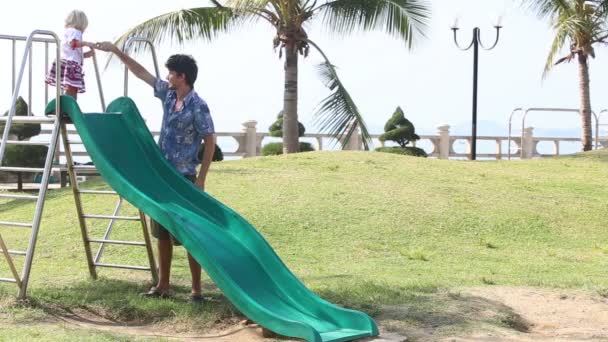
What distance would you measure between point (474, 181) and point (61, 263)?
26.7 ft

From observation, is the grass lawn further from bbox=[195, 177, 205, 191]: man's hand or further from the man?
bbox=[195, 177, 205, 191]: man's hand

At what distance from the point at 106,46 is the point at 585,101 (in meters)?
20.0

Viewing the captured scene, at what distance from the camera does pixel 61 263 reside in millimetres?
10250

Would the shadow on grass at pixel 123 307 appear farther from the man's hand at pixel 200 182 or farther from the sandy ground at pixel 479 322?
the man's hand at pixel 200 182

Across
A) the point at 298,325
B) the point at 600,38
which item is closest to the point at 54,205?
the point at 298,325

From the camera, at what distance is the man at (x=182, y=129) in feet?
23.0

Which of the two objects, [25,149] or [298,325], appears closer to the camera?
[298,325]

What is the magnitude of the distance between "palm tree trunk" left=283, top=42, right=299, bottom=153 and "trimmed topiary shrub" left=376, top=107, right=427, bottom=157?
724 centimetres

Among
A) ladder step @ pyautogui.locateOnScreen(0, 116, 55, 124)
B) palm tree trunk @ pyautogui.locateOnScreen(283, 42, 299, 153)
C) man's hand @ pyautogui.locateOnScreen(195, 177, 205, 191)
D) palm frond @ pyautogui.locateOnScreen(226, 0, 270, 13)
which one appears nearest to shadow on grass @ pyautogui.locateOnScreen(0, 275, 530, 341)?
man's hand @ pyautogui.locateOnScreen(195, 177, 205, 191)

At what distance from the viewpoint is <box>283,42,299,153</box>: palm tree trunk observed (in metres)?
19.1

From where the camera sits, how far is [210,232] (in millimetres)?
6664

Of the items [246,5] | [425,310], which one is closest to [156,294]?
[425,310]

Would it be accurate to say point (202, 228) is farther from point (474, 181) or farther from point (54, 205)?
point (474, 181)

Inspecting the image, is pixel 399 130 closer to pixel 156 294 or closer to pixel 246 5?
pixel 246 5
